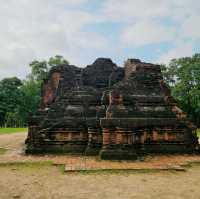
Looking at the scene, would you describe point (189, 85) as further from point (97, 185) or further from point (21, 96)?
point (97, 185)

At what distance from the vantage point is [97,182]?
5.42 metres

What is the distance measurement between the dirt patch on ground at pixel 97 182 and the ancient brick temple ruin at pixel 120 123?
957mm

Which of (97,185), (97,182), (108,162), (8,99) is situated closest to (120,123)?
(108,162)

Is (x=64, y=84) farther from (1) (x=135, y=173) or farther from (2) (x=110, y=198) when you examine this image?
(2) (x=110, y=198)

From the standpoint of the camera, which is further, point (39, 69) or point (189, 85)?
point (39, 69)

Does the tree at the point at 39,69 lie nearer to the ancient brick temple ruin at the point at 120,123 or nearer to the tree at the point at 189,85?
the tree at the point at 189,85

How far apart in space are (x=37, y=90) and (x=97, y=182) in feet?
128

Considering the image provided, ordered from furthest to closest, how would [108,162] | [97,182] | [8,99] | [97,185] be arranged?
[8,99], [108,162], [97,182], [97,185]

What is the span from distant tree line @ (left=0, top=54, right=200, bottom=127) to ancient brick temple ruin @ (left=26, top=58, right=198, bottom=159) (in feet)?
56.5

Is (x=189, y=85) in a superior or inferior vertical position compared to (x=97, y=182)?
superior

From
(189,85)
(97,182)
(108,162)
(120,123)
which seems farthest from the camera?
(189,85)

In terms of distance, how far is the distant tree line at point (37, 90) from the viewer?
30.5m

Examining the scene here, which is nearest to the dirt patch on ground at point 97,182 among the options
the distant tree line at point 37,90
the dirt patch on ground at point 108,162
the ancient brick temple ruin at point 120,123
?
the dirt patch on ground at point 108,162

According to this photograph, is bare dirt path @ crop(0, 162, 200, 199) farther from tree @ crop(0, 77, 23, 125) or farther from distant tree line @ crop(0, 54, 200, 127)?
tree @ crop(0, 77, 23, 125)
